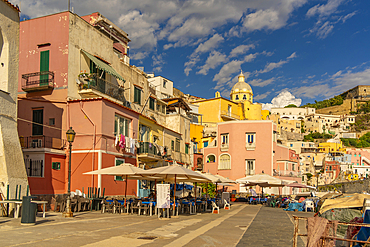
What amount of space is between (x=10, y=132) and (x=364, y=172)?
105m

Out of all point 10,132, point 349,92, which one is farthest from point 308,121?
point 10,132

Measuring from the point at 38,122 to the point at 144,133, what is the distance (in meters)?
8.64

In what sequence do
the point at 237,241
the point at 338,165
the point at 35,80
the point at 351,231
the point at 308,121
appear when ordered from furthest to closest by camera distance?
1. the point at 308,121
2. the point at 338,165
3. the point at 35,80
4. the point at 237,241
5. the point at 351,231

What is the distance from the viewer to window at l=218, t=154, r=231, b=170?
47688 mm

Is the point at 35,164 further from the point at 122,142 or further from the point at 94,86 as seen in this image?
the point at 94,86

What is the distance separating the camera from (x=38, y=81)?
76.3 ft

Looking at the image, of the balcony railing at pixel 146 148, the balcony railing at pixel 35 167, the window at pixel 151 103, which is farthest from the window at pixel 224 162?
the balcony railing at pixel 35 167

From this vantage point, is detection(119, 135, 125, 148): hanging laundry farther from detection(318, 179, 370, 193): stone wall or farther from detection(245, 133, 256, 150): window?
detection(318, 179, 370, 193): stone wall

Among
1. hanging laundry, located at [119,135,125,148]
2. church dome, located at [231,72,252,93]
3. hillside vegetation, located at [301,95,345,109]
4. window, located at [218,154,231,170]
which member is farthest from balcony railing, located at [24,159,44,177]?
hillside vegetation, located at [301,95,345,109]

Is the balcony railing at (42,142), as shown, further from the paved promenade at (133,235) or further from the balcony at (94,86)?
the paved promenade at (133,235)

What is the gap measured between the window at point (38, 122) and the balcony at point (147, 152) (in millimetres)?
7257

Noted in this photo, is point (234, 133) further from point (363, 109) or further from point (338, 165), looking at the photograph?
point (363, 109)

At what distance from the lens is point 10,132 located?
614 inches

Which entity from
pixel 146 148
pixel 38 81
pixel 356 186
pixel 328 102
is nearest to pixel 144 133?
pixel 146 148
